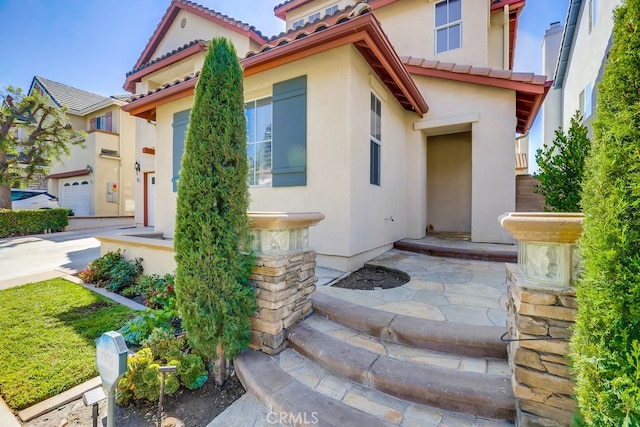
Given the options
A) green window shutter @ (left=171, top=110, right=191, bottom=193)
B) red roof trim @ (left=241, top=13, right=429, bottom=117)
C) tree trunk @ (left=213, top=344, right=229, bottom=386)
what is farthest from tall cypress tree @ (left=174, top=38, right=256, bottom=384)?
green window shutter @ (left=171, top=110, right=191, bottom=193)

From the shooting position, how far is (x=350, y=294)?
11.6 feet

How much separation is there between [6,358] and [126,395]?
168cm

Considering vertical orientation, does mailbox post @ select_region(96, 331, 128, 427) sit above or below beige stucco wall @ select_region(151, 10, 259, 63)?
below

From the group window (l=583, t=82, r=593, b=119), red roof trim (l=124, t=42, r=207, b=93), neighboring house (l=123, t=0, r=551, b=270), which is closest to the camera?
neighboring house (l=123, t=0, r=551, b=270)

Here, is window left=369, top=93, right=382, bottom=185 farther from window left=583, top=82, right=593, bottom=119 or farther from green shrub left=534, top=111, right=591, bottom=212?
window left=583, top=82, right=593, bottom=119

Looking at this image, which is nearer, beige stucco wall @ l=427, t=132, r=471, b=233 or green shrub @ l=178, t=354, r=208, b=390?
green shrub @ l=178, t=354, r=208, b=390

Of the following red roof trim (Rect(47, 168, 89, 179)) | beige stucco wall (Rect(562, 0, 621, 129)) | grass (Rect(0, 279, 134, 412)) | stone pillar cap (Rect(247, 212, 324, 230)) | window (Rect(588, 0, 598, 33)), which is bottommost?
grass (Rect(0, 279, 134, 412))

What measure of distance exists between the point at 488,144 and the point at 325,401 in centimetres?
655

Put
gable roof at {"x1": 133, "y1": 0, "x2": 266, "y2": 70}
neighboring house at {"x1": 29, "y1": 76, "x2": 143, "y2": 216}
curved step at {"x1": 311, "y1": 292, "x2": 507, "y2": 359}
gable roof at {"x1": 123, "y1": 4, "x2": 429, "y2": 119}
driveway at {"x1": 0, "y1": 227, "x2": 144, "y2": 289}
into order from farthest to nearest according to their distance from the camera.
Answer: neighboring house at {"x1": 29, "y1": 76, "x2": 143, "y2": 216} < gable roof at {"x1": 133, "y1": 0, "x2": 266, "y2": 70} < driveway at {"x1": 0, "y1": 227, "x2": 144, "y2": 289} < gable roof at {"x1": 123, "y1": 4, "x2": 429, "y2": 119} < curved step at {"x1": 311, "y1": 292, "x2": 507, "y2": 359}

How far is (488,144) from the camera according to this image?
6.36 meters

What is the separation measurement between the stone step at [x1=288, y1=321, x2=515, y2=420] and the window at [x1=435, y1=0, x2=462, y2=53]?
823 centimetres

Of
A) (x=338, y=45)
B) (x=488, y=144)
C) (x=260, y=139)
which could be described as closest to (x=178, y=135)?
(x=260, y=139)

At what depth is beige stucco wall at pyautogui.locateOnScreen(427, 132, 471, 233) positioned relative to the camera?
8.53m

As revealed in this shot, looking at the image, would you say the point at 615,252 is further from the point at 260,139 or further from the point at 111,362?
the point at 260,139
